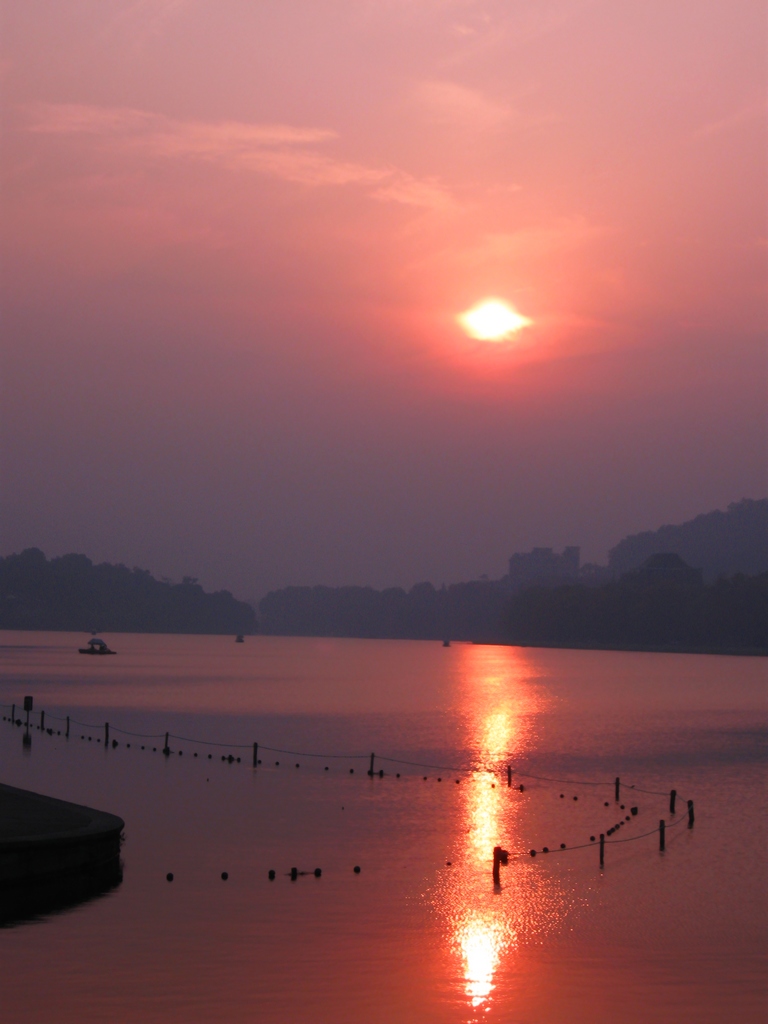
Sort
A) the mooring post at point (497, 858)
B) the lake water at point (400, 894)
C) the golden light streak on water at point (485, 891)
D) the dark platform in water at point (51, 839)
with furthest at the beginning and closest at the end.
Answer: the mooring post at point (497, 858) < the dark platform in water at point (51, 839) < the golden light streak on water at point (485, 891) < the lake water at point (400, 894)

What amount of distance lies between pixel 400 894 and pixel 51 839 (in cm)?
1077

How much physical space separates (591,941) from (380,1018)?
8.67 metres

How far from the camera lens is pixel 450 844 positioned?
4609 centimetres

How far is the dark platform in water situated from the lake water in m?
1.34

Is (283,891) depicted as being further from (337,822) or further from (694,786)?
(694,786)

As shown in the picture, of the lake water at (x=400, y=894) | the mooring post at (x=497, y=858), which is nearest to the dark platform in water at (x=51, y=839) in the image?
the lake water at (x=400, y=894)

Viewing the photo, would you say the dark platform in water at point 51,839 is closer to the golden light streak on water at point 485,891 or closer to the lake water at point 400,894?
the lake water at point 400,894

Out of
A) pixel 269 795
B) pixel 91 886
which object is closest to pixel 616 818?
pixel 269 795

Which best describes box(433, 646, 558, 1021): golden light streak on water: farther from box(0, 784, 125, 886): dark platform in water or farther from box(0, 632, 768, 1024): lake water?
box(0, 784, 125, 886): dark platform in water

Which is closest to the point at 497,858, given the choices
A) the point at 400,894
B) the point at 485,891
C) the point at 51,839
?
the point at 485,891

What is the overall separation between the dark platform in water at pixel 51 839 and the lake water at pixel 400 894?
4.39 feet

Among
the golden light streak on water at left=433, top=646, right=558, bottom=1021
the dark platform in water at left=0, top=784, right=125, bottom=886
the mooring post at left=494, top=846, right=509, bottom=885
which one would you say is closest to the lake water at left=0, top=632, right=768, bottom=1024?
the golden light streak on water at left=433, top=646, right=558, bottom=1021

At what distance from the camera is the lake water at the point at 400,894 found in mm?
26812

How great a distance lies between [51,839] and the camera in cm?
3262
